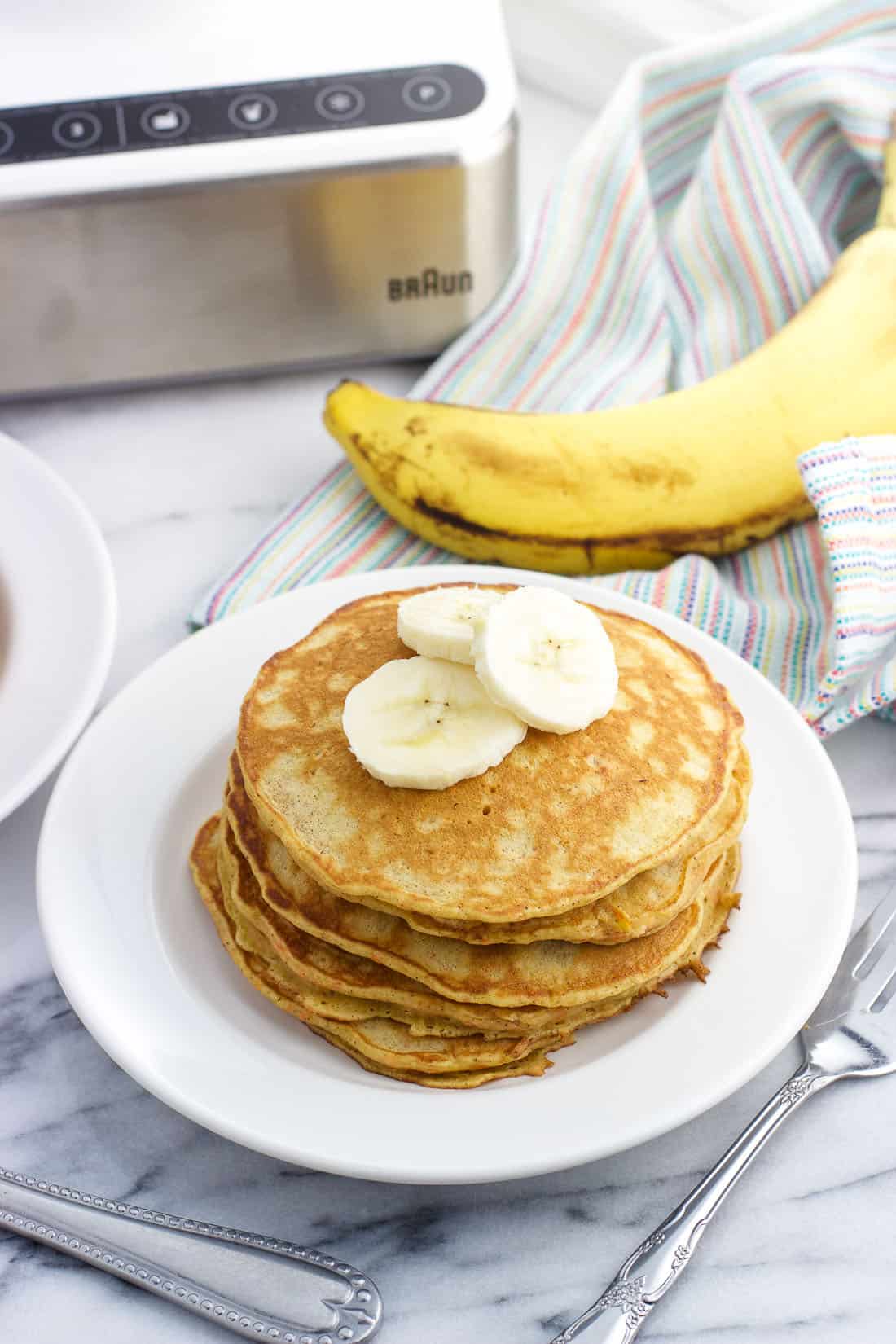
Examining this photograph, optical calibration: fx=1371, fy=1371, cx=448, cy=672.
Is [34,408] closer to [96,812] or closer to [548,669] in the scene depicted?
[96,812]

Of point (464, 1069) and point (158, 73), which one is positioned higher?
point (158, 73)

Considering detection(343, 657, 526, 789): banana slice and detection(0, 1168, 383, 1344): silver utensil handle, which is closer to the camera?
detection(0, 1168, 383, 1344): silver utensil handle

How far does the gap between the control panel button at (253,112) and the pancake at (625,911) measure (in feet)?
3.36

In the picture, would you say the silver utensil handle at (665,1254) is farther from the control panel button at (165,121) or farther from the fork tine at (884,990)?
the control panel button at (165,121)

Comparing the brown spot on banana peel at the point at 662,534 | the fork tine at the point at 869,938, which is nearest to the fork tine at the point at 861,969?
the fork tine at the point at 869,938

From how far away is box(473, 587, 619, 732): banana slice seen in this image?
1039 millimetres

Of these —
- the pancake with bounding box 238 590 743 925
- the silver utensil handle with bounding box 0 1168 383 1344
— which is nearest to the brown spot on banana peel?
the pancake with bounding box 238 590 743 925

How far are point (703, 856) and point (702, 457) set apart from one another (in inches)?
23.4

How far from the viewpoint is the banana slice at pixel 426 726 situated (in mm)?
1027

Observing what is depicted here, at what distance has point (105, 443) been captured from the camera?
5.76ft

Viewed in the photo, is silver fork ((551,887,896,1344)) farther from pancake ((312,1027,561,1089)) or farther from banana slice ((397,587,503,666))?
banana slice ((397,587,503,666))

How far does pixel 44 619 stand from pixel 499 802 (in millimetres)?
567

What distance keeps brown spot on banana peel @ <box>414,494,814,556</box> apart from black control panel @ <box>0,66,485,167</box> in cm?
48

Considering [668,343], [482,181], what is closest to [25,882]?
[482,181]
